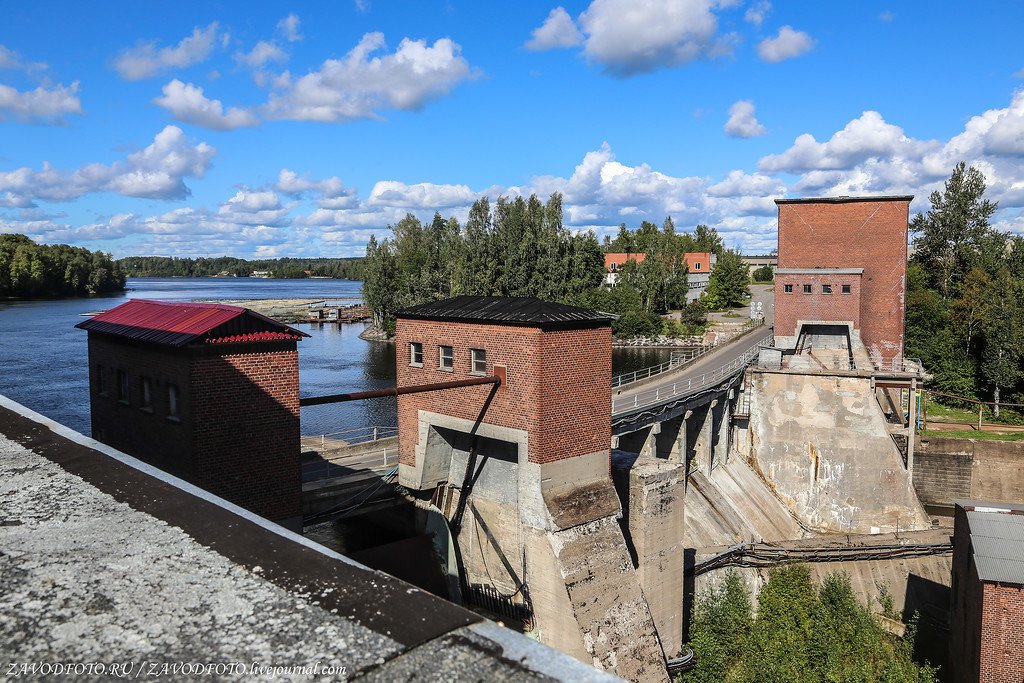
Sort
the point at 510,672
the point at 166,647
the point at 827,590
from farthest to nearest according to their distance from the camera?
the point at 827,590 < the point at 166,647 < the point at 510,672

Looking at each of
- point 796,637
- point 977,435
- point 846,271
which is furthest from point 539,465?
point 977,435

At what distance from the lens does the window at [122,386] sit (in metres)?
14.8

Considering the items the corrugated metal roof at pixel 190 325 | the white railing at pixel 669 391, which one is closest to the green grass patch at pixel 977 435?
the white railing at pixel 669 391

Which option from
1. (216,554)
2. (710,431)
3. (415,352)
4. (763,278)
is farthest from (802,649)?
(763,278)

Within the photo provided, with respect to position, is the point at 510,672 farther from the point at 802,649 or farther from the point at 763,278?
the point at 763,278

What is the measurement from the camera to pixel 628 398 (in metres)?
32.5

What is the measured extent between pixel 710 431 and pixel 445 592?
17.1 meters

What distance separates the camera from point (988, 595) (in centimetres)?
1761

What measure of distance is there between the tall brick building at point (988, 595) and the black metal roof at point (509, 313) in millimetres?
11273

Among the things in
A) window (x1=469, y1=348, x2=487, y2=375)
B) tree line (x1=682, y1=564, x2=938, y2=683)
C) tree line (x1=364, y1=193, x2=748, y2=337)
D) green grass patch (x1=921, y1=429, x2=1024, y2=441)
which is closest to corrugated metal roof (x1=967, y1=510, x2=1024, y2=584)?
tree line (x1=682, y1=564, x2=938, y2=683)

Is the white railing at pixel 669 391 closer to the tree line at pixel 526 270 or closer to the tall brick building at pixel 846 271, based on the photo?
the tall brick building at pixel 846 271

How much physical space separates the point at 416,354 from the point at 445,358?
3.60 ft

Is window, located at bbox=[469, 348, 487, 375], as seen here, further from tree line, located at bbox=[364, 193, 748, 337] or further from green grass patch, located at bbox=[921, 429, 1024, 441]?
tree line, located at bbox=[364, 193, 748, 337]

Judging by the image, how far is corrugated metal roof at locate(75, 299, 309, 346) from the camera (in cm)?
1283
